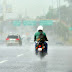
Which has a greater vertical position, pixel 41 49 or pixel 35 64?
pixel 41 49

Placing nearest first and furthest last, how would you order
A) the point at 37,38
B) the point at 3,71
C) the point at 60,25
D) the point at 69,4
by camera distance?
the point at 3,71
the point at 37,38
the point at 60,25
the point at 69,4

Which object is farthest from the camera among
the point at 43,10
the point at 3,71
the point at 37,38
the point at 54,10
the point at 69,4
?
the point at 43,10

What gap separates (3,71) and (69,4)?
119m

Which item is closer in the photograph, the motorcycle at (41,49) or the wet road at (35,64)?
the wet road at (35,64)

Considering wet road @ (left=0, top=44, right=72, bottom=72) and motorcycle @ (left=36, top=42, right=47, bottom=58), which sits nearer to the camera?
wet road @ (left=0, top=44, right=72, bottom=72)

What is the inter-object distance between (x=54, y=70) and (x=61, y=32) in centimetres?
9483

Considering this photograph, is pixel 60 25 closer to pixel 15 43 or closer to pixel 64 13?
pixel 64 13

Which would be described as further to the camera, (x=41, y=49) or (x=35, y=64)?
(x=41, y=49)

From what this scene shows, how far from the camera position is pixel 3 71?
1058 cm

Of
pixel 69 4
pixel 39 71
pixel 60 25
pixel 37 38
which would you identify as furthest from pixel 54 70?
pixel 69 4

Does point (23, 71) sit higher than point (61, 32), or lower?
higher

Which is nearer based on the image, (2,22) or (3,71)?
(3,71)

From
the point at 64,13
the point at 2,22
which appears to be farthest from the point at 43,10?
the point at 64,13

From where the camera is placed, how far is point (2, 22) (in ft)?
534
